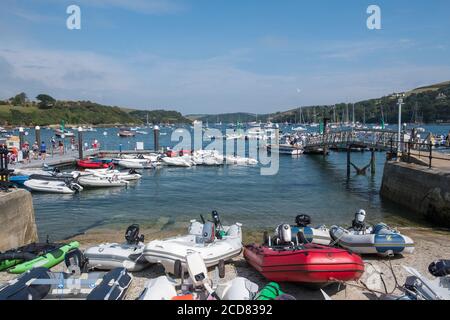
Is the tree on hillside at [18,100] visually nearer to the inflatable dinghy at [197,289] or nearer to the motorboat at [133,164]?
the motorboat at [133,164]

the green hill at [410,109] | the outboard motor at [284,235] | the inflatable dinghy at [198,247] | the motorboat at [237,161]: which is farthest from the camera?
the green hill at [410,109]

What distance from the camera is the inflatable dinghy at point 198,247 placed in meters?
8.81

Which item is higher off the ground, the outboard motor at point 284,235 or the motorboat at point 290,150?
the outboard motor at point 284,235

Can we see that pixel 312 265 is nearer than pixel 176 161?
Yes

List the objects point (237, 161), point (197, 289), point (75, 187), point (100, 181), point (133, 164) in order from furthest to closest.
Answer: point (237, 161) → point (133, 164) → point (100, 181) → point (75, 187) → point (197, 289)

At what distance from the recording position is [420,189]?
18.9 meters

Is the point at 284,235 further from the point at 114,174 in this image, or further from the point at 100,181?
the point at 114,174

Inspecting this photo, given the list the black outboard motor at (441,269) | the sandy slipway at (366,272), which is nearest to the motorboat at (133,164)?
the sandy slipway at (366,272)

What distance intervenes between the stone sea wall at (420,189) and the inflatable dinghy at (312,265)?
1076 cm

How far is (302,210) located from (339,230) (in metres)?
9.21

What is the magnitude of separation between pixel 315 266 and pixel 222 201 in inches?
634

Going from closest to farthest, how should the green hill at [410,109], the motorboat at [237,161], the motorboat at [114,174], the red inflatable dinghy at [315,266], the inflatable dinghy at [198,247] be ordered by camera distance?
the red inflatable dinghy at [315,266], the inflatable dinghy at [198,247], the motorboat at [114,174], the motorboat at [237,161], the green hill at [410,109]

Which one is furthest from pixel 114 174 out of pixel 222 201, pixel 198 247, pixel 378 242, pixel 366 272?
pixel 366 272

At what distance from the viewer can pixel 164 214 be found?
19.9 metres
